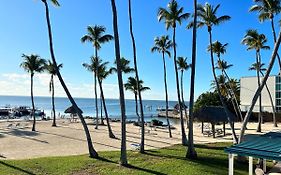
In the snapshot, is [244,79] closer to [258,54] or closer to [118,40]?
[258,54]

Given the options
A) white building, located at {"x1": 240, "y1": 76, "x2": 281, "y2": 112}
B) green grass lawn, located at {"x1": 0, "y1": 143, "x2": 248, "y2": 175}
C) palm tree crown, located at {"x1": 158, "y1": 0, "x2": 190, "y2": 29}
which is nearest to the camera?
green grass lawn, located at {"x1": 0, "y1": 143, "x2": 248, "y2": 175}

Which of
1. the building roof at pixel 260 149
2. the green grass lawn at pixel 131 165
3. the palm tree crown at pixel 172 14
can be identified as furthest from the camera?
the palm tree crown at pixel 172 14

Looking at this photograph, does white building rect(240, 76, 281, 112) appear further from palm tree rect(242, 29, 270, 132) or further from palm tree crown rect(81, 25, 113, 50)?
palm tree crown rect(81, 25, 113, 50)

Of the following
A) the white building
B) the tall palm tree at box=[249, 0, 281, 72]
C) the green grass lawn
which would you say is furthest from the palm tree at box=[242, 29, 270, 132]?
the white building

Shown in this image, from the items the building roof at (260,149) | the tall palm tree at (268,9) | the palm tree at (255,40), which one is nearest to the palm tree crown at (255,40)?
the palm tree at (255,40)

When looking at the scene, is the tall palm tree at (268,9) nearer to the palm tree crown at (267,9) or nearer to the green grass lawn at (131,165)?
the palm tree crown at (267,9)

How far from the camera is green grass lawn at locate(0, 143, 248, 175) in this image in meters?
16.3

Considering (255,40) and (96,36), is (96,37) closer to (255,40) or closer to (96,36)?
(96,36)

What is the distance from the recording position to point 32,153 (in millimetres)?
22859

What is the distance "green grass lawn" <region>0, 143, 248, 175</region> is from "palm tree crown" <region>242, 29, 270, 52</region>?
20.3 meters

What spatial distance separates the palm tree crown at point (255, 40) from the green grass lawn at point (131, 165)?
66.7 feet

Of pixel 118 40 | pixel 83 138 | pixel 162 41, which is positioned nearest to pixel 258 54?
pixel 162 41

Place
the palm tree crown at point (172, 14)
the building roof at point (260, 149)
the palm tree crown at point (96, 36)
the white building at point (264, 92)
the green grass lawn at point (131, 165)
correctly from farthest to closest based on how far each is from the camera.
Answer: the white building at point (264, 92) < the palm tree crown at point (96, 36) < the palm tree crown at point (172, 14) < the green grass lawn at point (131, 165) < the building roof at point (260, 149)

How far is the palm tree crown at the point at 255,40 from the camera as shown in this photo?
3691 cm
